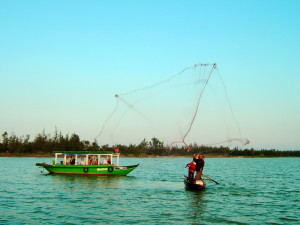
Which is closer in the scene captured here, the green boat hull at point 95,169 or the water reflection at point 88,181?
the water reflection at point 88,181

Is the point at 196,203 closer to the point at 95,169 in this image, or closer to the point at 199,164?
the point at 199,164

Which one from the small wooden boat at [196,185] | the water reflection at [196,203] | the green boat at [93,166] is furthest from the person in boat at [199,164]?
the green boat at [93,166]

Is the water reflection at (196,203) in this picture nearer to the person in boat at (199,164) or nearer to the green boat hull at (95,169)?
the person in boat at (199,164)

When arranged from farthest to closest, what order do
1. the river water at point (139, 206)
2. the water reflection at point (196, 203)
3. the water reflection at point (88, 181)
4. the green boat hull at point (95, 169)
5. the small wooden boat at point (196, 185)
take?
the green boat hull at point (95, 169) → the water reflection at point (88, 181) → the small wooden boat at point (196, 185) → the water reflection at point (196, 203) → the river water at point (139, 206)

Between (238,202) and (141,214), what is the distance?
884 cm

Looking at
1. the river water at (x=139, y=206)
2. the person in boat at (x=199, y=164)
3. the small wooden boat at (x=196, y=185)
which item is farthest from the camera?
the small wooden boat at (x=196, y=185)

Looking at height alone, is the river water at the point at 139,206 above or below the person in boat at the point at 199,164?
below

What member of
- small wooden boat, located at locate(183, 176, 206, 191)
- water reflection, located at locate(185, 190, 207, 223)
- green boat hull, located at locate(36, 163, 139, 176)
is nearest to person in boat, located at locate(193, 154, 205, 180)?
small wooden boat, located at locate(183, 176, 206, 191)

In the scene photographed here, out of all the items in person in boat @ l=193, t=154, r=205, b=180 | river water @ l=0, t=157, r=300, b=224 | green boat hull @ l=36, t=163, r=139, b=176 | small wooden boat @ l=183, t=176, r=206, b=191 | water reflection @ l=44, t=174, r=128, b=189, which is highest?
person in boat @ l=193, t=154, r=205, b=180

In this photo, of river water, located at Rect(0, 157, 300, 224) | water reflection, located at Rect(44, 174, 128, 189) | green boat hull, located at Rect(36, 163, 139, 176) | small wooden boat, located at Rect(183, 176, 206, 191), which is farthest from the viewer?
green boat hull, located at Rect(36, 163, 139, 176)

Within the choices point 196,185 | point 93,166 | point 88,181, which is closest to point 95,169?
point 93,166

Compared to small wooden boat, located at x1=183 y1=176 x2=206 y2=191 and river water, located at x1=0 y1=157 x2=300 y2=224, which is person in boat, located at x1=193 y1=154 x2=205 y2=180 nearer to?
small wooden boat, located at x1=183 y1=176 x2=206 y2=191

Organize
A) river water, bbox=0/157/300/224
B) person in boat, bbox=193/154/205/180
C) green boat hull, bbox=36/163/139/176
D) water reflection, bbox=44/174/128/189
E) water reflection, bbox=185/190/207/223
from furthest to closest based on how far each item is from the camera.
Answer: green boat hull, bbox=36/163/139/176 → water reflection, bbox=44/174/128/189 → person in boat, bbox=193/154/205/180 → water reflection, bbox=185/190/207/223 → river water, bbox=0/157/300/224

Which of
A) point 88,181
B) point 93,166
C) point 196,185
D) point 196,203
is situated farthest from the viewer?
→ point 93,166
